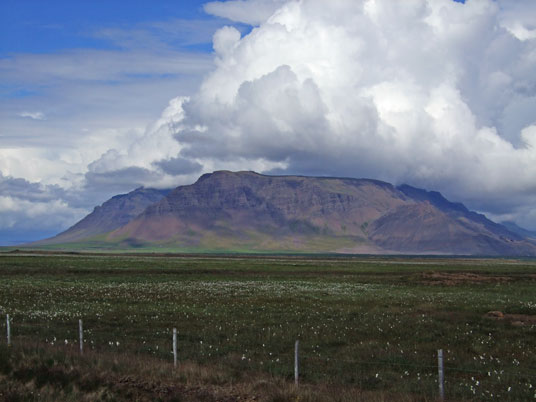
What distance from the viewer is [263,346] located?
2314cm

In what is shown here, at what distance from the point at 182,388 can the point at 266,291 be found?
3483 cm

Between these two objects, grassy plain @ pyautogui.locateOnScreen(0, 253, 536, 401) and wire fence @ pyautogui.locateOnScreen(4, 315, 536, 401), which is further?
wire fence @ pyautogui.locateOnScreen(4, 315, 536, 401)

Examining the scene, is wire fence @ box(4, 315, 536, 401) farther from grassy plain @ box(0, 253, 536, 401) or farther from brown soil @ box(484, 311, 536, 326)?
brown soil @ box(484, 311, 536, 326)

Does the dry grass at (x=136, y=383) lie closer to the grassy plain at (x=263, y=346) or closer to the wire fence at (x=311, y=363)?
the grassy plain at (x=263, y=346)

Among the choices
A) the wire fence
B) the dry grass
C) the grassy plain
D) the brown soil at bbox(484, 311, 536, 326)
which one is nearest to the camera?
the dry grass

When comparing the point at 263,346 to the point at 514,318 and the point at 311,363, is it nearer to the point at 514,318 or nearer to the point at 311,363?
the point at 311,363

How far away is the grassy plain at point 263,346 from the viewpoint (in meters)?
14.9

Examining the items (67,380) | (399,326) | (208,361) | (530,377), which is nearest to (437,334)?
(399,326)

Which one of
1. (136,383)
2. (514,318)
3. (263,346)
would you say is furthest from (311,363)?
(514,318)

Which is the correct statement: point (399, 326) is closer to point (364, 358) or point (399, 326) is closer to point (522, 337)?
point (522, 337)

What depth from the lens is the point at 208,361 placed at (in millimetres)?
19234

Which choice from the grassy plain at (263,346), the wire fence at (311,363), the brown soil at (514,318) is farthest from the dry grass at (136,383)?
the brown soil at (514,318)

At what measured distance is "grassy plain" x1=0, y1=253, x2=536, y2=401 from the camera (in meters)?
14.9

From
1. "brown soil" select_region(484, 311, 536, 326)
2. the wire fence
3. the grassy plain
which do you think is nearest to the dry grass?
the grassy plain
